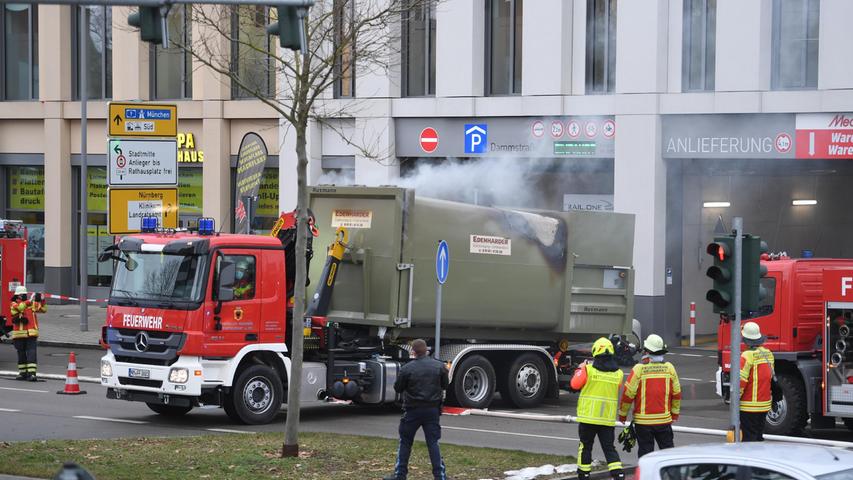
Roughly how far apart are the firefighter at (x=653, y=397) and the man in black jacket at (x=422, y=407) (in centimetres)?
174

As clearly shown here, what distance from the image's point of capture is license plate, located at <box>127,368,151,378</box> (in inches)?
663

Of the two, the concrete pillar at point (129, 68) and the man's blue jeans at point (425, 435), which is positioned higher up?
the concrete pillar at point (129, 68)

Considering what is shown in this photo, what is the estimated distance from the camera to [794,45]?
28.0 meters

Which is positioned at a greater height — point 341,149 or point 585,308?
point 341,149

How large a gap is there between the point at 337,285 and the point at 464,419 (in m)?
2.56

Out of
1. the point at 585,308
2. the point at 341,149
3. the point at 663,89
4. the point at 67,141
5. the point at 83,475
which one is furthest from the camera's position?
the point at 67,141

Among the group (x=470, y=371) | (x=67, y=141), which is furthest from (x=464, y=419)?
(x=67, y=141)

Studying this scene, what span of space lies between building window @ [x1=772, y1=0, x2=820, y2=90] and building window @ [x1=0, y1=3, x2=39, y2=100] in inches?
875

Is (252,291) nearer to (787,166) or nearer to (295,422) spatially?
(295,422)

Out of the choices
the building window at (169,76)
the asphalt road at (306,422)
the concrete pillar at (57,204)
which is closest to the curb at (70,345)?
the asphalt road at (306,422)

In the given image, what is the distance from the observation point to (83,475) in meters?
5.45

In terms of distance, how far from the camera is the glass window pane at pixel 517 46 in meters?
31.5

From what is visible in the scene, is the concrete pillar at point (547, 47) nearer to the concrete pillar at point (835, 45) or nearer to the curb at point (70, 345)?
the concrete pillar at point (835, 45)

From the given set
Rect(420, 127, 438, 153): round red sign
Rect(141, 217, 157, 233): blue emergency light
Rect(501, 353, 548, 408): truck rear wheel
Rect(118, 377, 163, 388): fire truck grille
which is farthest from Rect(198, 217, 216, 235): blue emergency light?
Rect(420, 127, 438, 153): round red sign
